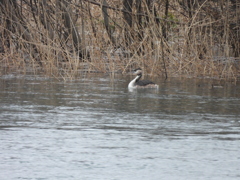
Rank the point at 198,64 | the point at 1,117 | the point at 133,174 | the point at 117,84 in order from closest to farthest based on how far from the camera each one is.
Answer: the point at 133,174 < the point at 1,117 < the point at 117,84 < the point at 198,64

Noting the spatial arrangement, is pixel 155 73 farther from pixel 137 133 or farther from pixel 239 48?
pixel 137 133

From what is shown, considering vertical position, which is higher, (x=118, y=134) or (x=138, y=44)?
(x=138, y=44)

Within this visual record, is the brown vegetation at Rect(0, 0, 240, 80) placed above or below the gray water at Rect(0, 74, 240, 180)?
above

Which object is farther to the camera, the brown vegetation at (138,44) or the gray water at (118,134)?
the brown vegetation at (138,44)

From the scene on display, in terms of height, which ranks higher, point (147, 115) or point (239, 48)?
point (239, 48)

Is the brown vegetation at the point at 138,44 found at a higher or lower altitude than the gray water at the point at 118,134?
higher

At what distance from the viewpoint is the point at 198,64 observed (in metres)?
14.7

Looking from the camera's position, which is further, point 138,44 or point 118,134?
point 138,44

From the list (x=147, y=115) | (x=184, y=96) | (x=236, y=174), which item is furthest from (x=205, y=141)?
(x=184, y=96)

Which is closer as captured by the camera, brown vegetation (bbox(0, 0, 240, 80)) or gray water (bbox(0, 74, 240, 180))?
gray water (bbox(0, 74, 240, 180))

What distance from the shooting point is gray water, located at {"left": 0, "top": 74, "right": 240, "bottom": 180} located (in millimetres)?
5242

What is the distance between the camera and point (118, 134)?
6785 millimetres

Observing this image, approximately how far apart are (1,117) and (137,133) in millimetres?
2022

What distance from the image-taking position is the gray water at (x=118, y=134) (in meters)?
5.24
